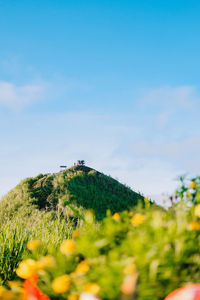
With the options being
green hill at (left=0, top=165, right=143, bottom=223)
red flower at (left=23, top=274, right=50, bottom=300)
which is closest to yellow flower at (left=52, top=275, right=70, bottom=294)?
red flower at (left=23, top=274, right=50, bottom=300)

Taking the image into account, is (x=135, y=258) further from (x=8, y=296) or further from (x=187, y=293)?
(x=8, y=296)

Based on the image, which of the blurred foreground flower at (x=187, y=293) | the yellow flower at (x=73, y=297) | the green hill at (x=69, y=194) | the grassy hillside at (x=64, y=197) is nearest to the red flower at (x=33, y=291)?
the yellow flower at (x=73, y=297)

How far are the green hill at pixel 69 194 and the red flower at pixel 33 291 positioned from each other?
4.56 metres

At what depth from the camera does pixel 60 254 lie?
6.18ft

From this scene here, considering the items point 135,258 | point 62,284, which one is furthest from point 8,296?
point 135,258

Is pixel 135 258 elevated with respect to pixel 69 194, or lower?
lower

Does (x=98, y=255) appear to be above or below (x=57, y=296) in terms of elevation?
above

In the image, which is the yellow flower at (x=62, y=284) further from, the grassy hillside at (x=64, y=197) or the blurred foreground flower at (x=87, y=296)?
the grassy hillside at (x=64, y=197)

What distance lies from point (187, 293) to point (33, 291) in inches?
34.2

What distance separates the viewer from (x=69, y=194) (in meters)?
7.26

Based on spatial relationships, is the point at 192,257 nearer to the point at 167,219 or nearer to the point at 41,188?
the point at 167,219

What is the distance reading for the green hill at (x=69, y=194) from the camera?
694 cm

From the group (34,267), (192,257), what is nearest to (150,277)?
(192,257)

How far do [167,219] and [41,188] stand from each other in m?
5.93
